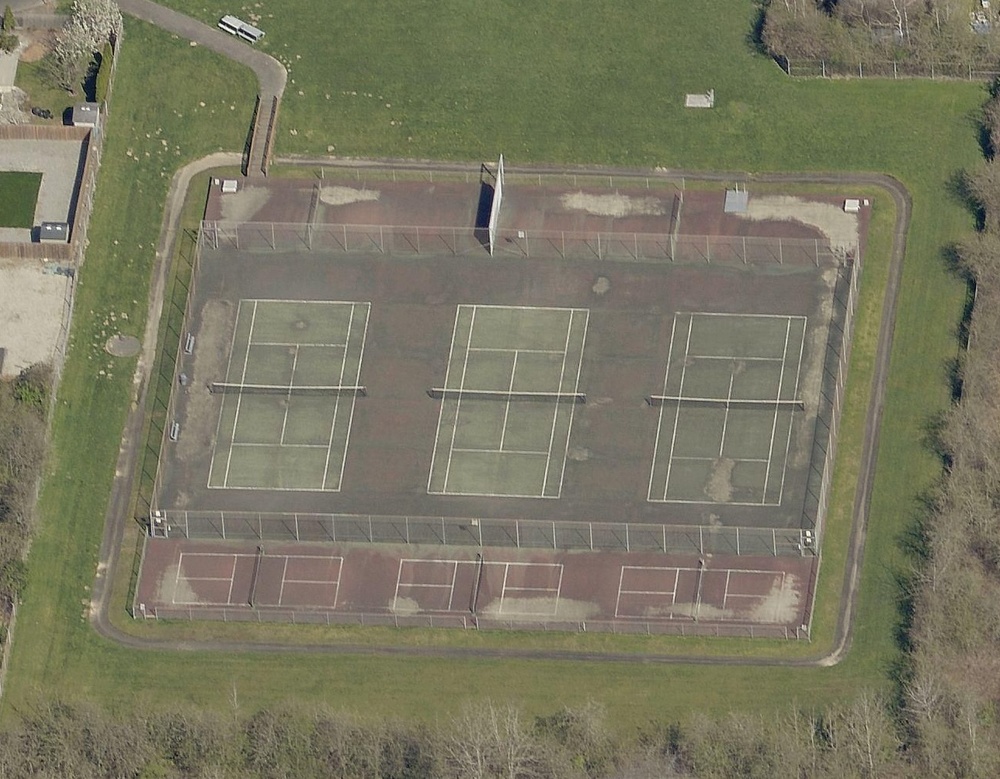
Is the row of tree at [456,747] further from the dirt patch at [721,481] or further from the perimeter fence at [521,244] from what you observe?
the perimeter fence at [521,244]

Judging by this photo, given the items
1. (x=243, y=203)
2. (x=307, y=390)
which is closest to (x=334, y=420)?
(x=307, y=390)

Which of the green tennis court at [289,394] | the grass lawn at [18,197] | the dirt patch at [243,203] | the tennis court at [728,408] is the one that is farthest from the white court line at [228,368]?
the tennis court at [728,408]

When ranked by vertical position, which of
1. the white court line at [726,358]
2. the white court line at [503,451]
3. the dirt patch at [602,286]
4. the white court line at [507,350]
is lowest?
the white court line at [503,451]

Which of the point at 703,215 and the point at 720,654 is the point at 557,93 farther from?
the point at 720,654

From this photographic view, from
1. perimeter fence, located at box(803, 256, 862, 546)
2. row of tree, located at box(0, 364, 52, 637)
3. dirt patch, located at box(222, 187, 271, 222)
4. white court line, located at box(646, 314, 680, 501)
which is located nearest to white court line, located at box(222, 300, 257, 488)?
dirt patch, located at box(222, 187, 271, 222)

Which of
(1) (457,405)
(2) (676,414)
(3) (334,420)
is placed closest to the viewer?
(2) (676,414)

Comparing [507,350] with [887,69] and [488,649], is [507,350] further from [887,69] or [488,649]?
[887,69]

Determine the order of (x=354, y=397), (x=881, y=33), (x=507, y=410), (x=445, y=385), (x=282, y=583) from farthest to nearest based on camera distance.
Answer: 1. (x=881, y=33)
2. (x=354, y=397)
3. (x=445, y=385)
4. (x=507, y=410)
5. (x=282, y=583)
